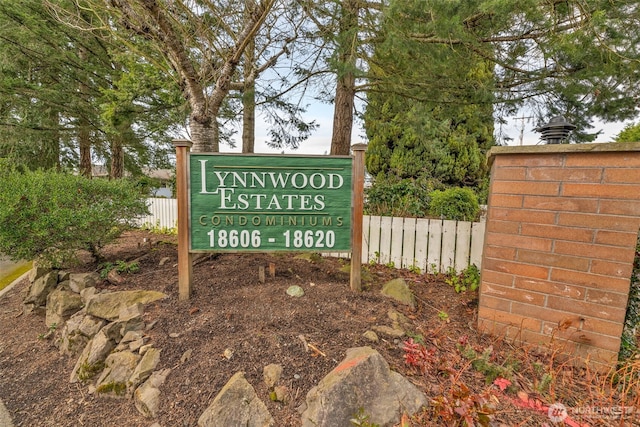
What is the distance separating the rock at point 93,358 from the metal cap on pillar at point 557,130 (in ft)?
11.6

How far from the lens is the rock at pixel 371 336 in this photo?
6.22 ft

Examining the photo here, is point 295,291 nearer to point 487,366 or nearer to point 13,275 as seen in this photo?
point 487,366

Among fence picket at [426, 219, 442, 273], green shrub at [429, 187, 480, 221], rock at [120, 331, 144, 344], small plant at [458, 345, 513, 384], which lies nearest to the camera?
small plant at [458, 345, 513, 384]

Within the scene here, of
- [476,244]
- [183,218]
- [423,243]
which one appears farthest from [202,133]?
[476,244]

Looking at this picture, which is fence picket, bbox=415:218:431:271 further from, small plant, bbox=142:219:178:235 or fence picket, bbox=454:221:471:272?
small plant, bbox=142:219:178:235

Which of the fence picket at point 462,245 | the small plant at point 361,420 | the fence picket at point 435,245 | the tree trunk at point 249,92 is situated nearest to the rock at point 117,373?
the small plant at point 361,420

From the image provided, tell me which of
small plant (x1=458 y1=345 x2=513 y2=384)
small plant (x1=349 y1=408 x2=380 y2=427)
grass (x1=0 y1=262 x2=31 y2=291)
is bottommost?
grass (x1=0 y1=262 x2=31 y2=291)

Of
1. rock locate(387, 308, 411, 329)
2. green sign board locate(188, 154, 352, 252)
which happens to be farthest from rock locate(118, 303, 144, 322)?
rock locate(387, 308, 411, 329)

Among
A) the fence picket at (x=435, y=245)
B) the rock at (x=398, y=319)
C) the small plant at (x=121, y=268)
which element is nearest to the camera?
the rock at (x=398, y=319)

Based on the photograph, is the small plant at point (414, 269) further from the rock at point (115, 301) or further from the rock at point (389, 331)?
the rock at point (115, 301)

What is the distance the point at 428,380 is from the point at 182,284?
6.39 ft

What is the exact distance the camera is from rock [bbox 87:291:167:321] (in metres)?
2.32

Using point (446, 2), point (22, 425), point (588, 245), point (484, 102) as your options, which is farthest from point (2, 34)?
point (588, 245)

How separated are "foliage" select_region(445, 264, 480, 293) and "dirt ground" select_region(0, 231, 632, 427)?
0.16 meters
